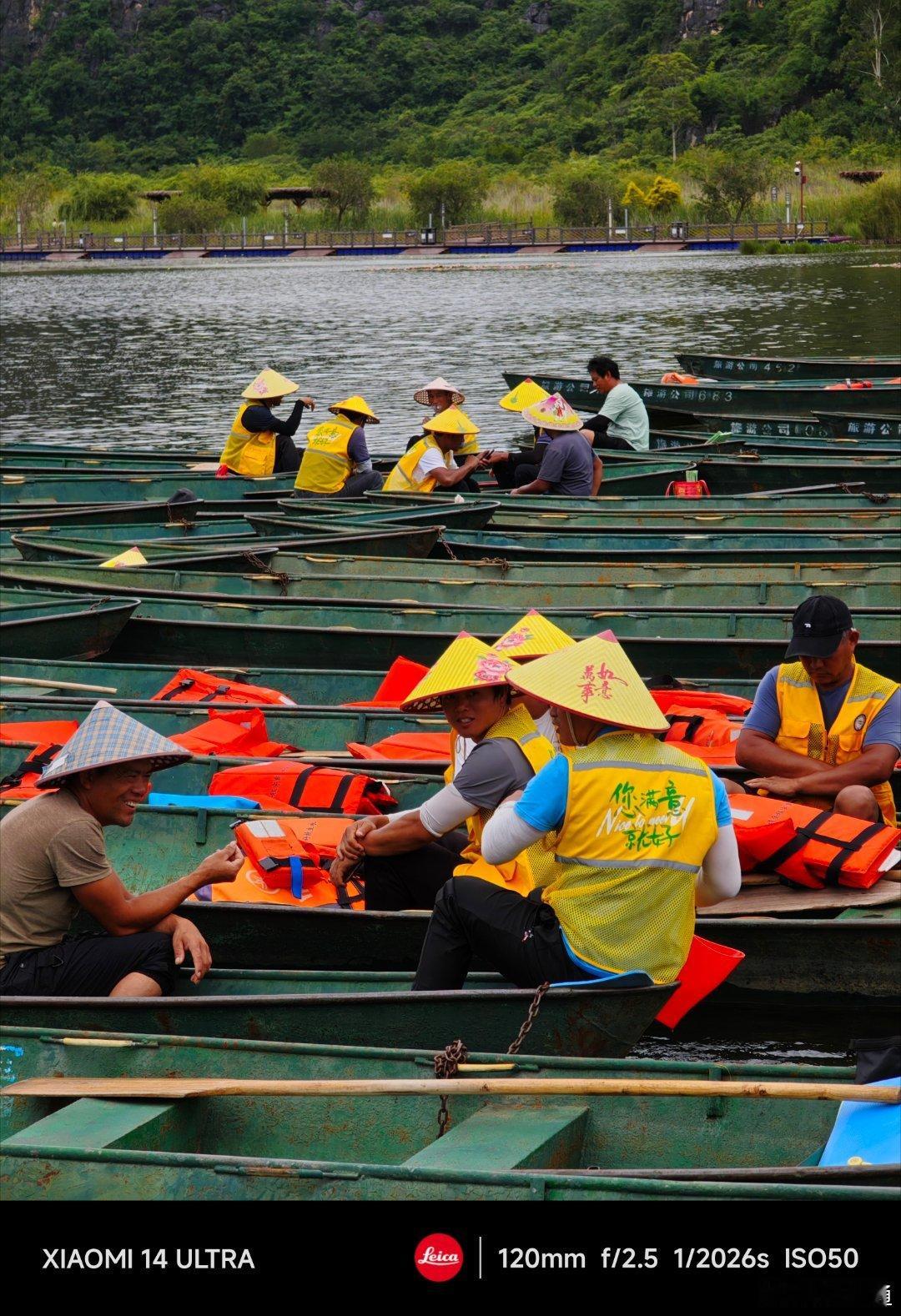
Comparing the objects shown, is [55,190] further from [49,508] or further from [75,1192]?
[75,1192]

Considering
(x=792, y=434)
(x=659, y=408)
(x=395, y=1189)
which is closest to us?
(x=395, y=1189)

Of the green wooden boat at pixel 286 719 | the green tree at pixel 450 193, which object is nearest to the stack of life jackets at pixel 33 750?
the green wooden boat at pixel 286 719

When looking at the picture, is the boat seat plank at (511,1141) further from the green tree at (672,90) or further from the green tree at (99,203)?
the green tree at (99,203)

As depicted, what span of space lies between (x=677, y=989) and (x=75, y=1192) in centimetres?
212

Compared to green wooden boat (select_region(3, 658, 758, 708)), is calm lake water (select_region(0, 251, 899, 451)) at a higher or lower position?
higher

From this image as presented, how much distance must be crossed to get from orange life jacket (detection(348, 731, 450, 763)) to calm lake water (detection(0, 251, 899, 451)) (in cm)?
1596

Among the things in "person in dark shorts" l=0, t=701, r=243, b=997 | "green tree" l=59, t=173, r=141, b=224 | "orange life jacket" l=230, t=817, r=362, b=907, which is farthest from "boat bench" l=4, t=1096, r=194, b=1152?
"green tree" l=59, t=173, r=141, b=224

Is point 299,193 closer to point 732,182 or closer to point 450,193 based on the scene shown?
point 450,193

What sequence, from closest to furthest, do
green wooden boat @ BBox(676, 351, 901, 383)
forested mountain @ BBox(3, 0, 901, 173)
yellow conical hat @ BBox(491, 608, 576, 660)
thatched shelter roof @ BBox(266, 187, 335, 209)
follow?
yellow conical hat @ BBox(491, 608, 576, 660) → green wooden boat @ BBox(676, 351, 901, 383) → thatched shelter roof @ BBox(266, 187, 335, 209) → forested mountain @ BBox(3, 0, 901, 173)

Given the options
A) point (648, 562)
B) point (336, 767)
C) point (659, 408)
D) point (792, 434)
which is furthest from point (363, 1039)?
point (659, 408)

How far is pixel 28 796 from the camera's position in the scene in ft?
24.4

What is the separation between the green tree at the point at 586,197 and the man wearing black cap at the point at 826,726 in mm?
73569

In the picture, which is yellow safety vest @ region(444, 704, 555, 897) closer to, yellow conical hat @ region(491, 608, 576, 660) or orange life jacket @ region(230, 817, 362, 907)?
yellow conical hat @ region(491, 608, 576, 660)

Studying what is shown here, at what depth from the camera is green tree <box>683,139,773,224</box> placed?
2881 inches
